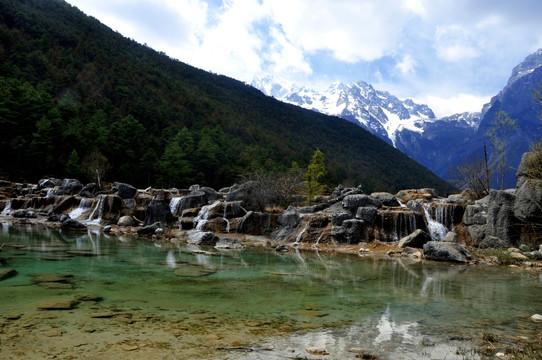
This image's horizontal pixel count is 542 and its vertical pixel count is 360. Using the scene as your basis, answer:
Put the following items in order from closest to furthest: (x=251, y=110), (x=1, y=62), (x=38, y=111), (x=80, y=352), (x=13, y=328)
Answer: (x=80, y=352) < (x=13, y=328) < (x=38, y=111) < (x=1, y=62) < (x=251, y=110)

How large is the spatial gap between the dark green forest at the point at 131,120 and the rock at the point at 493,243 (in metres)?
50.8

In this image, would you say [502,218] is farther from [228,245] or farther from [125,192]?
[125,192]

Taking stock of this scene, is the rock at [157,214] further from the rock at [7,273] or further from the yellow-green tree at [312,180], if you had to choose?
the rock at [7,273]

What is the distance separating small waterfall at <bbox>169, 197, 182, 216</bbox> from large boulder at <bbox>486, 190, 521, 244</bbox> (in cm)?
2549

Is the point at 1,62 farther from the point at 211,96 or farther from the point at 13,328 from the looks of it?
the point at 13,328

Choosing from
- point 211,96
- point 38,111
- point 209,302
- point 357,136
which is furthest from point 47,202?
point 357,136

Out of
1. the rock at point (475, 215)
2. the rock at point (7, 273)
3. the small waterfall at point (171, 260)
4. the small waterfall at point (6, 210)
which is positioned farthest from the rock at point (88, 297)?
the small waterfall at point (6, 210)

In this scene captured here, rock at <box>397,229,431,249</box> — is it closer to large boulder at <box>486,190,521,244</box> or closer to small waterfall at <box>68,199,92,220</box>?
large boulder at <box>486,190,521,244</box>

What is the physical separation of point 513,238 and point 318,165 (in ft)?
86.9

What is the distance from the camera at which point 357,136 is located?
173375 millimetres

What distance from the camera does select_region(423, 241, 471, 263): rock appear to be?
753 inches

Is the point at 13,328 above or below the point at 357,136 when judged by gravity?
below

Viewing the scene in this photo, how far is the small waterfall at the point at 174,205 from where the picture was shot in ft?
117

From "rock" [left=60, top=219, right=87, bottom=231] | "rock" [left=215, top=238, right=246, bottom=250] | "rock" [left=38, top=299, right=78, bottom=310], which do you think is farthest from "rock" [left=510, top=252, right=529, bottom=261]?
"rock" [left=60, top=219, right=87, bottom=231]
